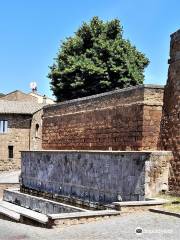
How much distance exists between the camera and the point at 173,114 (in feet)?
54.1

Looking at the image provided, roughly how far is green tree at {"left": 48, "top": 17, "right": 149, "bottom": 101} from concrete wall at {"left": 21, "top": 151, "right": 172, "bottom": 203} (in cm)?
1182

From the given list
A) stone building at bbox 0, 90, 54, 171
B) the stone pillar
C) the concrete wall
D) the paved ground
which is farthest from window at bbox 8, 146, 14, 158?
the stone pillar

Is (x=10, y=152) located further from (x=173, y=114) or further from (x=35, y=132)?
(x=173, y=114)

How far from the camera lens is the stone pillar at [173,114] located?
16.0 metres

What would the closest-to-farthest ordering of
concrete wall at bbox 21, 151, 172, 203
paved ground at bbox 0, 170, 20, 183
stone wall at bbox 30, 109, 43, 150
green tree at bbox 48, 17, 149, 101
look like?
concrete wall at bbox 21, 151, 172, 203 → green tree at bbox 48, 17, 149, 101 → paved ground at bbox 0, 170, 20, 183 → stone wall at bbox 30, 109, 43, 150

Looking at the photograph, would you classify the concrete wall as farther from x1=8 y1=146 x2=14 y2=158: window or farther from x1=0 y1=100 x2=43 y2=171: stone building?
x1=8 y1=146 x2=14 y2=158: window

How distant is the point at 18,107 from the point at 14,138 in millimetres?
3004

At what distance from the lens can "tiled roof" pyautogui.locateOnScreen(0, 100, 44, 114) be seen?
150 ft

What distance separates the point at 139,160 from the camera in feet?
52.1

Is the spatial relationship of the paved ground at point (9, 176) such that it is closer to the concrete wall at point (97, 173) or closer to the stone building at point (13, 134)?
the stone building at point (13, 134)

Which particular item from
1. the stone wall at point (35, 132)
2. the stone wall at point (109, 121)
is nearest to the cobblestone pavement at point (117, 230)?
the stone wall at point (109, 121)

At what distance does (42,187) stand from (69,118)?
145 inches

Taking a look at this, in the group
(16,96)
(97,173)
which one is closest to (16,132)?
(16,96)

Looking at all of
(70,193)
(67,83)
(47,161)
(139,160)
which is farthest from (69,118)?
(67,83)
